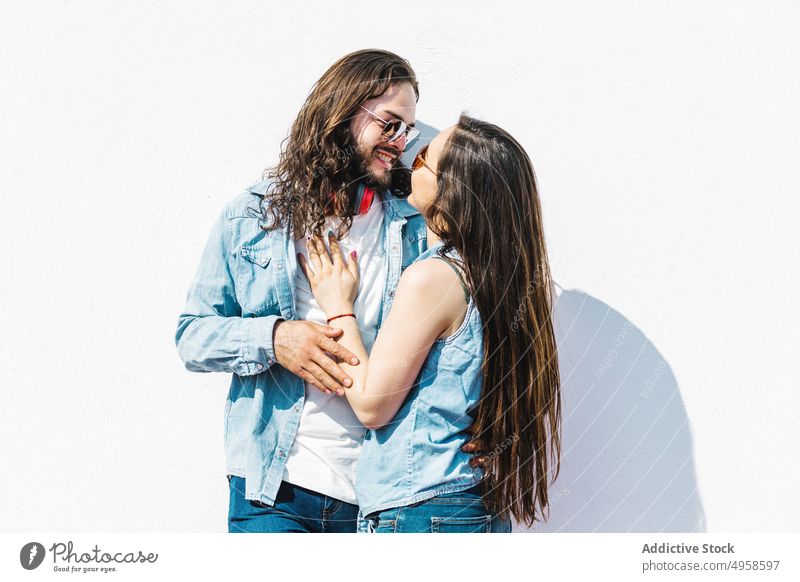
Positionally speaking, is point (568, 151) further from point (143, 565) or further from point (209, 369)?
point (143, 565)

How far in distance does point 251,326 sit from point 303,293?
0.15m

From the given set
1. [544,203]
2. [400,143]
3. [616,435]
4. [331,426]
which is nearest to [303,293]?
[331,426]

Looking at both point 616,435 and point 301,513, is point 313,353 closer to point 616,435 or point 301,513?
point 301,513

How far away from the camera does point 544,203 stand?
2.35m

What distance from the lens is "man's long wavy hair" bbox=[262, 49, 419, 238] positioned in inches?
78.2

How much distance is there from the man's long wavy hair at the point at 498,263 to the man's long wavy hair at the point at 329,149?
0.28 meters

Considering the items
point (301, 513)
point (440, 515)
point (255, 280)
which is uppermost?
point (255, 280)

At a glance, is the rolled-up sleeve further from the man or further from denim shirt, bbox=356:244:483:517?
denim shirt, bbox=356:244:483:517

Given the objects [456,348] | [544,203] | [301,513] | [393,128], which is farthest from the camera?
[544,203]

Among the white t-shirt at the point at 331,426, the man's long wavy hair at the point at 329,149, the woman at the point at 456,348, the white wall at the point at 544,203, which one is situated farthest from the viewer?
the white wall at the point at 544,203

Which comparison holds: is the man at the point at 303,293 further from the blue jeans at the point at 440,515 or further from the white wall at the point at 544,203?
the white wall at the point at 544,203

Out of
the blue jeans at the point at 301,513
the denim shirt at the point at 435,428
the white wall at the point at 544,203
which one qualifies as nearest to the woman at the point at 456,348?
the denim shirt at the point at 435,428

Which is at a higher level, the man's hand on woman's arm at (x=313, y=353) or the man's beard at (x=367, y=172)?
the man's beard at (x=367, y=172)

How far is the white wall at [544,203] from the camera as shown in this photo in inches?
89.4
